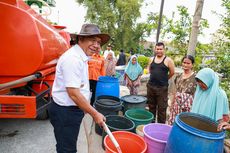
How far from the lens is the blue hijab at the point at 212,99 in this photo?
7.97ft

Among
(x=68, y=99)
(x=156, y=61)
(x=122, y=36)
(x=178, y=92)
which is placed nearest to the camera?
(x=68, y=99)

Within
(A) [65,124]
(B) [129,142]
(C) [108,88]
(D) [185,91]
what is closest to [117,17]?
(C) [108,88]

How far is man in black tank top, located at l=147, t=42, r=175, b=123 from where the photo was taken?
13.5 feet

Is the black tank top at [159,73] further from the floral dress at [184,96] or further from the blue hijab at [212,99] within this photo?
the blue hijab at [212,99]

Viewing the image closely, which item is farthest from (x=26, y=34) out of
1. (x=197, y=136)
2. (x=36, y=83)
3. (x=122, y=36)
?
(x=122, y=36)

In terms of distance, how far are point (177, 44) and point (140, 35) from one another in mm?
16583

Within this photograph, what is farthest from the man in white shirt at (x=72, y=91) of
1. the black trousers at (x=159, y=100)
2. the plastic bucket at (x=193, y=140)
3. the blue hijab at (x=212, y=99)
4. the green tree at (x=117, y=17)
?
the green tree at (x=117, y=17)

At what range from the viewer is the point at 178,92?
342 centimetres

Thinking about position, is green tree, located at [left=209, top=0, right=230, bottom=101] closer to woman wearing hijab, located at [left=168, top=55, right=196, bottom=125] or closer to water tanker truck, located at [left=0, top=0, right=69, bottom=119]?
woman wearing hijab, located at [left=168, top=55, right=196, bottom=125]

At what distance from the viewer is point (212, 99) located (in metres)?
2.46

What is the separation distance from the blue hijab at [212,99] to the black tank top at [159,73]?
150 centimetres

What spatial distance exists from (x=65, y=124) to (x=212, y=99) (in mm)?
1720

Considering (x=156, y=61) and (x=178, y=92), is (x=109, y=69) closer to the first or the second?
(x=156, y=61)

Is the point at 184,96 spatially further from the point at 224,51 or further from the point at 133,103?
the point at 224,51
